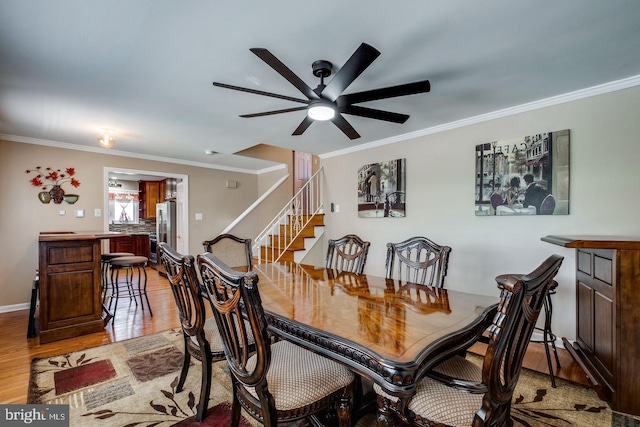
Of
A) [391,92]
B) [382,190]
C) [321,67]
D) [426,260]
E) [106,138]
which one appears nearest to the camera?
[391,92]

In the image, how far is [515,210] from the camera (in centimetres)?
300

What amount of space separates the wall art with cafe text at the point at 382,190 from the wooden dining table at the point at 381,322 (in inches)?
80.7

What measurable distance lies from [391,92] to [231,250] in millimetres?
2091

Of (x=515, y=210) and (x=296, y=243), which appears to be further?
(x=296, y=243)

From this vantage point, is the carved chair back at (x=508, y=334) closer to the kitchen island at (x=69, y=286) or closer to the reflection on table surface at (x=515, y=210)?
the reflection on table surface at (x=515, y=210)

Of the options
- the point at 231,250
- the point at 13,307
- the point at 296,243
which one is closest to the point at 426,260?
the point at 231,250

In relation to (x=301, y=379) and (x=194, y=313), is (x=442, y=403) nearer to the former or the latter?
(x=301, y=379)

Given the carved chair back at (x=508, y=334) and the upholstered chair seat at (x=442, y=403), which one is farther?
the upholstered chair seat at (x=442, y=403)

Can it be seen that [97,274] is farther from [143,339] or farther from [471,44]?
[471,44]

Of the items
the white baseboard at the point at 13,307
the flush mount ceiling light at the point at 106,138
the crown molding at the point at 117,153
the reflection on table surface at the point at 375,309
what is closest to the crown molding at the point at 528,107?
the reflection on table surface at the point at 375,309

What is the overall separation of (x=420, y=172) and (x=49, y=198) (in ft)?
16.8

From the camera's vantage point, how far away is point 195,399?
195cm

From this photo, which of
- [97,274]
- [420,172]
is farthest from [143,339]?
[420,172]

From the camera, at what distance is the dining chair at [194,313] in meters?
1.61
